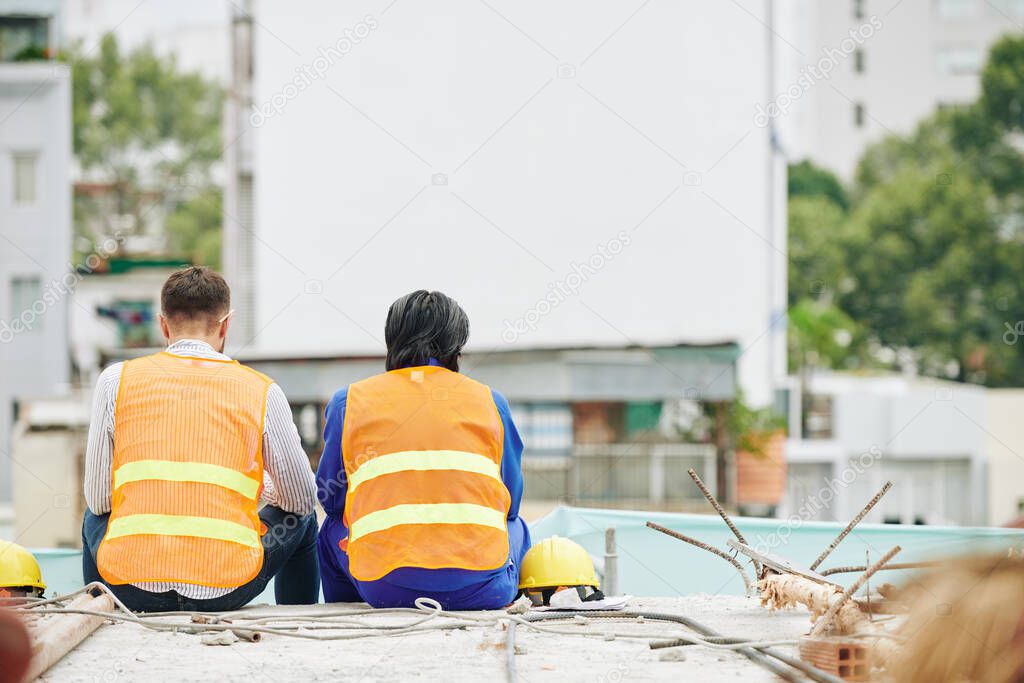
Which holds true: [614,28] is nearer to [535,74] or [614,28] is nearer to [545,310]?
[535,74]

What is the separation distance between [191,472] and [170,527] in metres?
0.16

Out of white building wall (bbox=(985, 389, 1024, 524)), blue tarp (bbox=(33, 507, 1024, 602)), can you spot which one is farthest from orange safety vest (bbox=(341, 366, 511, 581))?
white building wall (bbox=(985, 389, 1024, 524))

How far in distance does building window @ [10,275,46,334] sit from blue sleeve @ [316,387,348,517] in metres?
22.8

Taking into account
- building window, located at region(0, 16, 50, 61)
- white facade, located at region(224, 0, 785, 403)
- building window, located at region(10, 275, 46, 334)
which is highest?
building window, located at region(0, 16, 50, 61)

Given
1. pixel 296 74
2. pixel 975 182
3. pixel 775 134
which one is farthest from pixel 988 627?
pixel 975 182

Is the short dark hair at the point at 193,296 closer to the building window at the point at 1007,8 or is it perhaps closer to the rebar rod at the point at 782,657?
the rebar rod at the point at 782,657

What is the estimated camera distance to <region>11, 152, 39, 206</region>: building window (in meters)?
26.5

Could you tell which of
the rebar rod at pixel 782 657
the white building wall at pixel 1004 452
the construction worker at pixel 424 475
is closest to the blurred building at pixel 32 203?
the white building wall at pixel 1004 452

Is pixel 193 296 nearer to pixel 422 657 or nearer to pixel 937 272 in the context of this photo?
pixel 422 657

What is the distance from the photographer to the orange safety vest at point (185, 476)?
12.8 feet

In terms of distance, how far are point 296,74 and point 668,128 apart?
5672 mm

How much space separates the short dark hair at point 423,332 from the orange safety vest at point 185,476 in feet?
1.45

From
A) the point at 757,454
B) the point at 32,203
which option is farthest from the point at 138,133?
the point at 757,454

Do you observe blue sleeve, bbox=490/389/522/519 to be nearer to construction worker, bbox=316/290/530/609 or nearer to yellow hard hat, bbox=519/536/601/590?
construction worker, bbox=316/290/530/609
